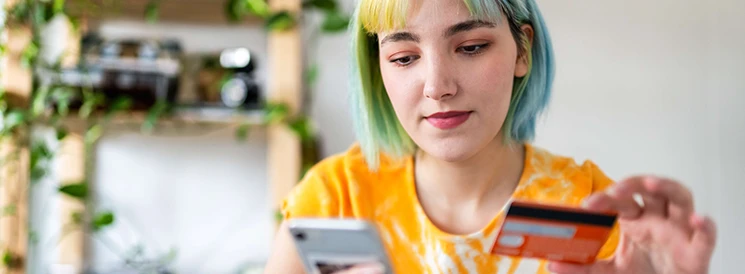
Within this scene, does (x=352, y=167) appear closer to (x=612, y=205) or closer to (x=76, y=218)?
(x=612, y=205)

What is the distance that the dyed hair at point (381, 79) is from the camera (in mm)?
908

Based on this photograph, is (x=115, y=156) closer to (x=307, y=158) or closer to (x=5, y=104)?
(x=5, y=104)

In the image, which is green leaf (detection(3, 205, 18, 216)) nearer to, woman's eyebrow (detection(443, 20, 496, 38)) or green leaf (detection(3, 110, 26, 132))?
green leaf (detection(3, 110, 26, 132))

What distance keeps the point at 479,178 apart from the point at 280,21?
80cm

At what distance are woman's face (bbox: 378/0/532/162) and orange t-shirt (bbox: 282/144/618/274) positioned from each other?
0.12 meters

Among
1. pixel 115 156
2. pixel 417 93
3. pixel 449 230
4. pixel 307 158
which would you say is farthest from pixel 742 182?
pixel 115 156

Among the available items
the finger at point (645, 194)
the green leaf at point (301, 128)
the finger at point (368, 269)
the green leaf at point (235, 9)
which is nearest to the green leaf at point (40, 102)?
the green leaf at point (235, 9)

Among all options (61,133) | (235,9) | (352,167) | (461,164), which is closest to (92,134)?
(61,133)

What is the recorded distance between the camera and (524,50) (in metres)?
0.96

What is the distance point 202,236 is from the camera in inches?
78.3

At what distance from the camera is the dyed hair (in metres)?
0.91

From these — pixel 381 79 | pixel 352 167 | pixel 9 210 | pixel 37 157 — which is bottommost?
pixel 9 210

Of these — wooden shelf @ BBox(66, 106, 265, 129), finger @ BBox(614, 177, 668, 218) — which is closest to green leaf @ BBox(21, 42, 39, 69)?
wooden shelf @ BBox(66, 106, 265, 129)

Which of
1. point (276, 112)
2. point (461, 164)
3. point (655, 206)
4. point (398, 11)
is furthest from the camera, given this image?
point (276, 112)
